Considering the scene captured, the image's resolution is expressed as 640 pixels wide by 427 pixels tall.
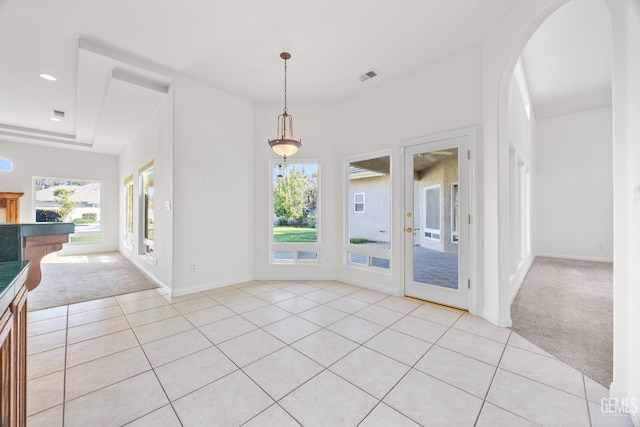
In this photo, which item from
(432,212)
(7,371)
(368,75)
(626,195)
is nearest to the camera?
(7,371)

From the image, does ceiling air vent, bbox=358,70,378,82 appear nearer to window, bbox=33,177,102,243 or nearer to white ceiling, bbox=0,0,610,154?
white ceiling, bbox=0,0,610,154

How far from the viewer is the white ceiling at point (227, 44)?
2.58 meters

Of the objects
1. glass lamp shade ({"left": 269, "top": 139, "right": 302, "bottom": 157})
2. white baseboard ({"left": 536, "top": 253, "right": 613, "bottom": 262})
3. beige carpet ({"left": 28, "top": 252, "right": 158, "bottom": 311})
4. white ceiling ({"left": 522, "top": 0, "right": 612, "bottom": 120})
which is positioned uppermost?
white ceiling ({"left": 522, "top": 0, "right": 612, "bottom": 120})

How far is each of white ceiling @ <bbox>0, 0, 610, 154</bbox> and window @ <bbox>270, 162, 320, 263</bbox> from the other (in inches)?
49.8

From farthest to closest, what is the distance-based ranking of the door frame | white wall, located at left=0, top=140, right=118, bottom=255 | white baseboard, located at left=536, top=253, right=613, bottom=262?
white wall, located at left=0, top=140, right=118, bottom=255
white baseboard, located at left=536, top=253, right=613, bottom=262
the door frame

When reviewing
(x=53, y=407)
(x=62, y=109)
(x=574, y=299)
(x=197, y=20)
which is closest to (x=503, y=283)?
(x=574, y=299)

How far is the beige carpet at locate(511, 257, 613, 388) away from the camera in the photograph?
7.29ft

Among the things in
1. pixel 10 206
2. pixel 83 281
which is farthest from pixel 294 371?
pixel 10 206

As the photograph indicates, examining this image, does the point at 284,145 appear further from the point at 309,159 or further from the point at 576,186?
the point at 576,186

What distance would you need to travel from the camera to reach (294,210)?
4672mm

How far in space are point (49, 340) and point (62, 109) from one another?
4604 millimetres

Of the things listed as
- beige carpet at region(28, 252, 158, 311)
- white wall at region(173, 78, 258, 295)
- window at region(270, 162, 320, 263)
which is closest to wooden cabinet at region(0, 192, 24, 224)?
beige carpet at region(28, 252, 158, 311)

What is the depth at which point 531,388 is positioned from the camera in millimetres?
1823

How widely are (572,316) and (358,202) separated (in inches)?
120
